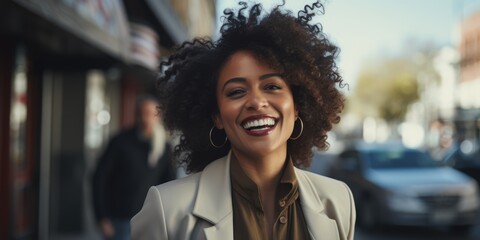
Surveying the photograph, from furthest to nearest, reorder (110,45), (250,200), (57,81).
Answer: (57,81), (110,45), (250,200)

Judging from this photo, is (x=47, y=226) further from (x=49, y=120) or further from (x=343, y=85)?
(x=343, y=85)

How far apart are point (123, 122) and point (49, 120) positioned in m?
4.93

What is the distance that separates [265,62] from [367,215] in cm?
888

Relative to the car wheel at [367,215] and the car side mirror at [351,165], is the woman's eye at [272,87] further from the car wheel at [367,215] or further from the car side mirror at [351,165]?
the car side mirror at [351,165]

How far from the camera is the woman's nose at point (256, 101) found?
2.08 meters

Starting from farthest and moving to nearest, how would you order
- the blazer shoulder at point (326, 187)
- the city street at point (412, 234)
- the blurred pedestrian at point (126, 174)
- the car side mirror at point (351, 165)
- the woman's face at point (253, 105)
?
the car side mirror at point (351, 165) < the city street at point (412, 234) < the blurred pedestrian at point (126, 174) < the blazer shoulder at point (326, 187) < the woman's face at point (253, 105)

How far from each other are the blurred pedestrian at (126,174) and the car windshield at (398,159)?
6659mm

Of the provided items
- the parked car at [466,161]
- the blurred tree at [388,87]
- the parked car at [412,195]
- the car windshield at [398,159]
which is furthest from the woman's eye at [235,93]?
the blurred tree at [388,87]

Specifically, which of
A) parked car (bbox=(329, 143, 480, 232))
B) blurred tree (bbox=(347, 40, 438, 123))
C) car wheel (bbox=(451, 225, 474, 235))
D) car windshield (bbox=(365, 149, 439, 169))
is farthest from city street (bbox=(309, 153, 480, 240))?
blurred tree (bbox=(347, 40, 438, 123))

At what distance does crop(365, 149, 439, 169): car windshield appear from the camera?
11125 millimetres

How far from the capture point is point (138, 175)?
5047mm

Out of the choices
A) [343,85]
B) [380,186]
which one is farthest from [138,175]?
[380,186]

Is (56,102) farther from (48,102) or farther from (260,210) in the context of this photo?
(260,210)

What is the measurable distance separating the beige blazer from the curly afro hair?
0.59 ft
